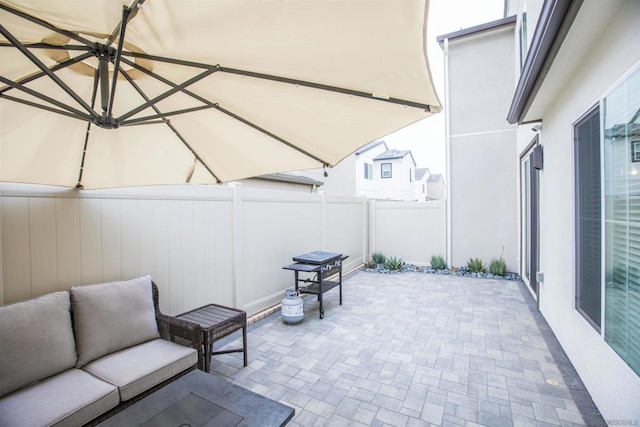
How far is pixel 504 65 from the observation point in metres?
7.68

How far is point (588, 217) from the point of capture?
2.78 metres

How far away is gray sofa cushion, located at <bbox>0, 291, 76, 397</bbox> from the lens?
1989mm

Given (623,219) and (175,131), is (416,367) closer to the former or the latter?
(623,219)

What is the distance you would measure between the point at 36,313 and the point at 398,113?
294 centimetres

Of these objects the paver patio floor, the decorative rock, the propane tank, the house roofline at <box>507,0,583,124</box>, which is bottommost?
the paver patio floor

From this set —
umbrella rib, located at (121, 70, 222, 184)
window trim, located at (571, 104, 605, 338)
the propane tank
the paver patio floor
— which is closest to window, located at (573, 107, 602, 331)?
window trim, located at (571, 104, 605, 338)

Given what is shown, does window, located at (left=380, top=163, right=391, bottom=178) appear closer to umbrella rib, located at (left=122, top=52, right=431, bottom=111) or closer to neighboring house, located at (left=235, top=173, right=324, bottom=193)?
neighboring house, located at (left=235, top=173, right=324, bottom=193)

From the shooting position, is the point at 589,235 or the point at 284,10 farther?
the point at 589,235

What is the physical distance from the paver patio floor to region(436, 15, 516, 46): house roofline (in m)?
6.60

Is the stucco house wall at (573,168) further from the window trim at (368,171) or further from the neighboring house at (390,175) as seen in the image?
the neighboring house at (390,175)

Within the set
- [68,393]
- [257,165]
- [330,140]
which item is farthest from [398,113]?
[68,393]

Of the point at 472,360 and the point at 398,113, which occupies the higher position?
the point at 398,113

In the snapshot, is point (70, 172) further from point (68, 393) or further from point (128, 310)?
point (68, 393)

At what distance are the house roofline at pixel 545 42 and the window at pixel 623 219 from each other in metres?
0.63
